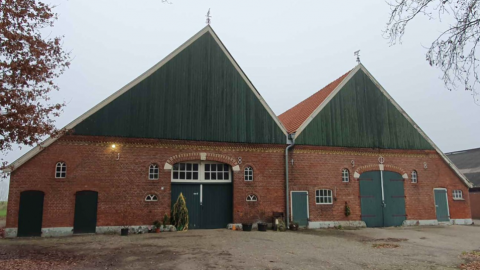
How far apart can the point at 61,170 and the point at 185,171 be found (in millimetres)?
5226

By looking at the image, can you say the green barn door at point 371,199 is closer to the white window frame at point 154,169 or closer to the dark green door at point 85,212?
the white window frame at point 154,169

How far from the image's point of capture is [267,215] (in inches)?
645

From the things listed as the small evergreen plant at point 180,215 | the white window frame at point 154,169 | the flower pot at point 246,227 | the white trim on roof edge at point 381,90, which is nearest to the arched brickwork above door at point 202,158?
the white window frame at point 154,169

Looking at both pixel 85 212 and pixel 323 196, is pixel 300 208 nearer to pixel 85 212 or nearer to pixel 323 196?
pixel 323 196

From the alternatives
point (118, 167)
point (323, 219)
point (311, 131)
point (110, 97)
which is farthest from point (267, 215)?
point (110, 97)

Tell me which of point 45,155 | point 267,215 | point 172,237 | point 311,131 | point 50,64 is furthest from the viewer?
point 311,131

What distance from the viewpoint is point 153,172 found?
601 inches

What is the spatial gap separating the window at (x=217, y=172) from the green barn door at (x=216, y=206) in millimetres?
385

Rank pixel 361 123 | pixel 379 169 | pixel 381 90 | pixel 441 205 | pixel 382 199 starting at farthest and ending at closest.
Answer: pixel 381 90 < pixel 441 205 < pixel 361 123 < pixel 379 169 < pixel 382 199

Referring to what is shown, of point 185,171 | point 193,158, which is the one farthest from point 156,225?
point 193,158

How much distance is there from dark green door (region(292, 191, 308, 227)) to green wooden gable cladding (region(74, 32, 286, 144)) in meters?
2.79

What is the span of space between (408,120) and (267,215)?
1035 centimetres

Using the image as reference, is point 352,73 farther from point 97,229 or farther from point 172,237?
point 97,229

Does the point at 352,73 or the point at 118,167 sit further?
the point at 352,73
